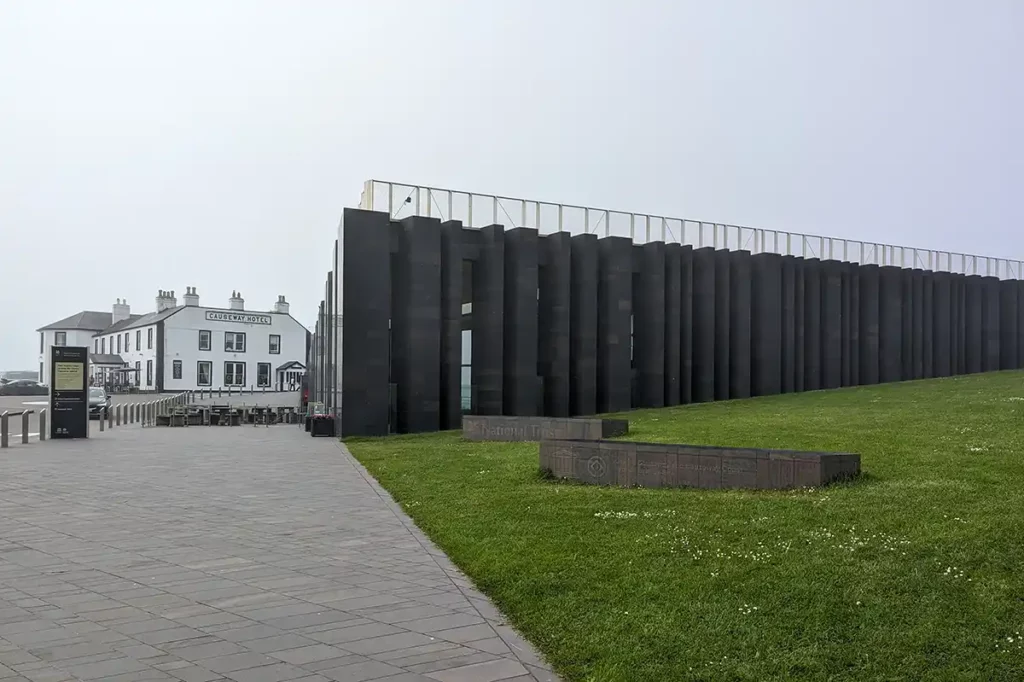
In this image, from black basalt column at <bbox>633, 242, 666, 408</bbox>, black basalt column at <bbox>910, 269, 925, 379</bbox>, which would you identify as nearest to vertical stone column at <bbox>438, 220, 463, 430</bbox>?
black basalt column at <bbox>633, 242, 666, 408</bbox>

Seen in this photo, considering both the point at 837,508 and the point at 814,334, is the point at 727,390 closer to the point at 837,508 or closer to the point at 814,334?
the point at 814,334

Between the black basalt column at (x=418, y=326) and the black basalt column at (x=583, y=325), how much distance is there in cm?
541

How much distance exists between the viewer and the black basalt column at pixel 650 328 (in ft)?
106

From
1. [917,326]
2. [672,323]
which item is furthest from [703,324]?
[917,326]

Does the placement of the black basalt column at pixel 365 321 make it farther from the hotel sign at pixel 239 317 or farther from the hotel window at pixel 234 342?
the hotel window at pixel 234 342

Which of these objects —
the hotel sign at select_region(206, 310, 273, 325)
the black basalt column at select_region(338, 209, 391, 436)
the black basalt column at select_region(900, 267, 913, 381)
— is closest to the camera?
the black basalt column at select_region(338, 209, 391, 436)

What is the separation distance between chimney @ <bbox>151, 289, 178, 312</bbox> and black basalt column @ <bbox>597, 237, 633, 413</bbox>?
57.4 meters

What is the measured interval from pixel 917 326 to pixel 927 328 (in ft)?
2.83

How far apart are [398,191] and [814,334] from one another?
19.6m

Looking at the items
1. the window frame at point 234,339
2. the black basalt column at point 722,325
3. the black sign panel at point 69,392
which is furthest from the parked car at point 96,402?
the window frame at point 234,339

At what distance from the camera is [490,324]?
92.8 feet

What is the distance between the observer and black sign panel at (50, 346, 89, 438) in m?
24.3

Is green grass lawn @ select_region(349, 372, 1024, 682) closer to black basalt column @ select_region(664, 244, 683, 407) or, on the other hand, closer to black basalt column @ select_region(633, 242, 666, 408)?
black basalt column @ select_region(633, 242, 666, 408)

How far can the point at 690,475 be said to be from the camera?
11.4m
